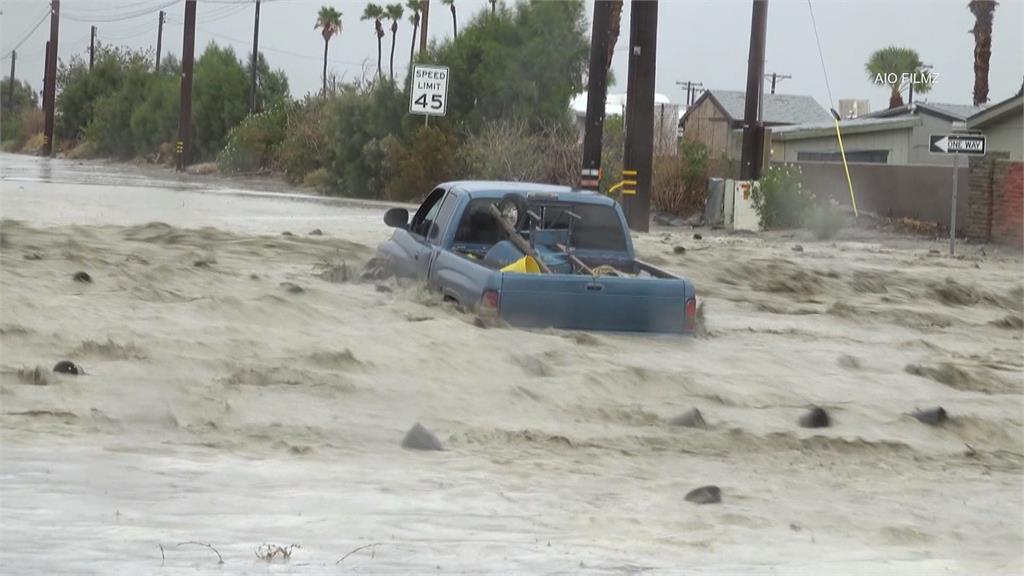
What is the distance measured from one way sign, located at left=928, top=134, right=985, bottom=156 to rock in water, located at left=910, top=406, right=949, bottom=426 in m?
15.9

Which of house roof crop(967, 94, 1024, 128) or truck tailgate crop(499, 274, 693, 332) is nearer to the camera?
truck tailgate crop(499, 274, 693, 332)

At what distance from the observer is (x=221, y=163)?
62.9m

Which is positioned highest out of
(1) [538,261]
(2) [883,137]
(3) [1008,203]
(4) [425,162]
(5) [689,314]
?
(2) [883,137]

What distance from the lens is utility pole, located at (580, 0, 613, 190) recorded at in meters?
28.5

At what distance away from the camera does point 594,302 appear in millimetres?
11680

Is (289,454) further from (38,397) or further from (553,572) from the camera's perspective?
(553,572)

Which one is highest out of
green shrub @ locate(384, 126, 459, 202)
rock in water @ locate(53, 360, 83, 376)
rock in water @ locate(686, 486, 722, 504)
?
green shrub @ locate(384, 126, 459, 202)

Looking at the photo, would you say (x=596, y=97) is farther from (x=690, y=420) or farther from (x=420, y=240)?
(x=690, y=420)

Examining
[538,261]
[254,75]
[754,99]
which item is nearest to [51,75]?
[254,75]

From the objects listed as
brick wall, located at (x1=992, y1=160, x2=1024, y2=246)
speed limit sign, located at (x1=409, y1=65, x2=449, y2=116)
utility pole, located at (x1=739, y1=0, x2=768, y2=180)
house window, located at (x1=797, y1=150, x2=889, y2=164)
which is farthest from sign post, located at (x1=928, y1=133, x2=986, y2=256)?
house window, located at (x1=797, y1=150, x2=889, y2=164)

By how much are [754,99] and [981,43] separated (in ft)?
90.6

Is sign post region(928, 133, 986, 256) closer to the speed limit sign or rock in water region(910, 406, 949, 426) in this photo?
the speed limit sign

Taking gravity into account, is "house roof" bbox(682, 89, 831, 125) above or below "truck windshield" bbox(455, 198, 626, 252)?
above

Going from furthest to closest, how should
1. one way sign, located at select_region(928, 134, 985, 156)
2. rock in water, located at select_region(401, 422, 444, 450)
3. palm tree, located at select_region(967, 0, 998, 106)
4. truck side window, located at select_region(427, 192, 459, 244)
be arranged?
palm tree, located at select_region(967, 0, 998, 106) < one way sign, located at select_region(928, 134, 985, 156) < truck side window, located at select_region(427, 192, 459, 244) < rock in water, located at select_region(401, 422, 444, 450)
